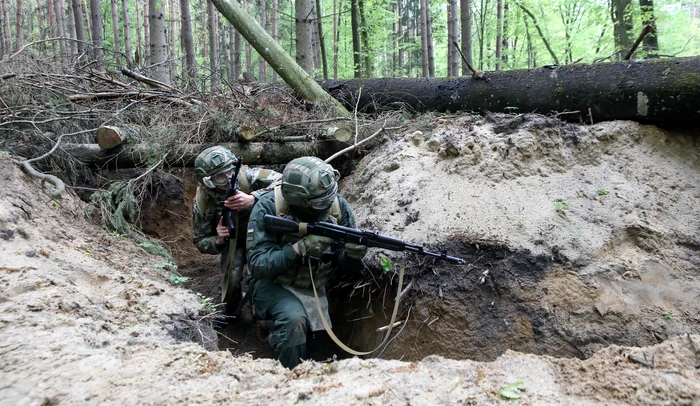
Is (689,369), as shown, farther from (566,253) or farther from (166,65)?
(166,65)

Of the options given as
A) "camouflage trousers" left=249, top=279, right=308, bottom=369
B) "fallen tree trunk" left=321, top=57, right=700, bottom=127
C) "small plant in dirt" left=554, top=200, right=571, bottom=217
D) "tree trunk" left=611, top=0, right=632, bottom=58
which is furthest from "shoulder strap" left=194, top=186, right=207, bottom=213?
"tree trunk" left=611, top=0, right=632, bottom=58

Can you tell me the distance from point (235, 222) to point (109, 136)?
2204 millimetres

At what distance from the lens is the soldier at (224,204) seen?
4551 millimetres

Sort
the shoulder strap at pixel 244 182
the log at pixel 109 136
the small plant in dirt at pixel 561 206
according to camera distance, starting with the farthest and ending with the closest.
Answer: the log at pixel 109 136, the shoulder strap at pixel 244 182, the small plant in dirt at pixel 561 206

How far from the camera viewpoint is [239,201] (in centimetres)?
454

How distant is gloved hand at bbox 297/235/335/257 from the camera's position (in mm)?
3662

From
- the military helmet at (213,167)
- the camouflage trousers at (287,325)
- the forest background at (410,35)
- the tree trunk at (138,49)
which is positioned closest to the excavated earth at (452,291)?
the camouflage trousers at (287,325)

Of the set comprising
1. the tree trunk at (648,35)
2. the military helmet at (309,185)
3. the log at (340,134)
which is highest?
the tree trunk at (648,35)

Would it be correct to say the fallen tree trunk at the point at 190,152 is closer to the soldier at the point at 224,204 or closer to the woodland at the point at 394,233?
the woodland at the point at 394,233

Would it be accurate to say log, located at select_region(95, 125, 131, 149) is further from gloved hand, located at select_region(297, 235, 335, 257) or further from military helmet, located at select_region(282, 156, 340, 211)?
gloved hand, located at select_region(297, 235, 335, 257)

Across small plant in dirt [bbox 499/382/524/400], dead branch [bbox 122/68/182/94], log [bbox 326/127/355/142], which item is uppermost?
dead branch [bbox 122/68/182/94]

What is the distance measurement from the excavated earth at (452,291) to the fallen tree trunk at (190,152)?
65 centimetres

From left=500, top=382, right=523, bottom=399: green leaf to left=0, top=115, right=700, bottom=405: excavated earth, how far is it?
0.02 m

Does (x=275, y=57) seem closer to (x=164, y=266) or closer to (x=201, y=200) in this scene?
(x=201, y=200)
